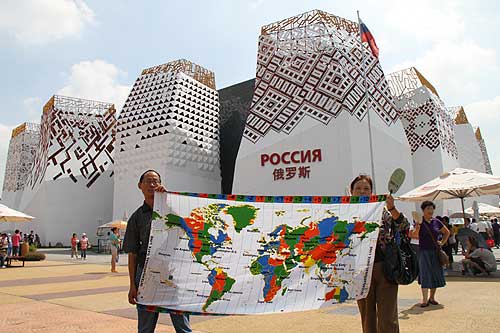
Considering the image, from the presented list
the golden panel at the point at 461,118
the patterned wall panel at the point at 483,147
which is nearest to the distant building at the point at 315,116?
the golden panel at the point at 461,118

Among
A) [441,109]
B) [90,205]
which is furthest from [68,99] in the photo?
[441,109]

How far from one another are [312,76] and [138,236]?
22711 mm

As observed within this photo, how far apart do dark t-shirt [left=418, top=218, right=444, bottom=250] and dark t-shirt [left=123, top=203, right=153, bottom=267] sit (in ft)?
14.0

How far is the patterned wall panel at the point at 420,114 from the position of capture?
3120 cm

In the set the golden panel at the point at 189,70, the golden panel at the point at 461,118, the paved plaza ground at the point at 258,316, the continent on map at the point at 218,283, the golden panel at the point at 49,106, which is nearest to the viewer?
the continent on map at the point at 218,283

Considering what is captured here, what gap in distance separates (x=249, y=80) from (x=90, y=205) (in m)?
17.0

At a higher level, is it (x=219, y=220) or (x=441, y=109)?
(x=441, y=109)

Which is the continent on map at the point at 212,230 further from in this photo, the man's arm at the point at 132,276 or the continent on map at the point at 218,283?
the man's arm at the point at 132,276

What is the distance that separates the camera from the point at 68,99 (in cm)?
3528

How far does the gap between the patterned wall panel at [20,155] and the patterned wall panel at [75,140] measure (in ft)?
37.4

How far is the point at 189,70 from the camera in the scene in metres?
33.1

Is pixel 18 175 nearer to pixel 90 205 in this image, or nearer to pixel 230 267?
pixel 90 205

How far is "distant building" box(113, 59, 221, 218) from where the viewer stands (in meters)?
29.0

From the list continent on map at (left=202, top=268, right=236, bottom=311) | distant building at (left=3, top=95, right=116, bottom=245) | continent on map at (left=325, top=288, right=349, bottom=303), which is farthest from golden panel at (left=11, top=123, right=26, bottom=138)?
continent on map at (left=325, top=288, right=349, bottom=303)
